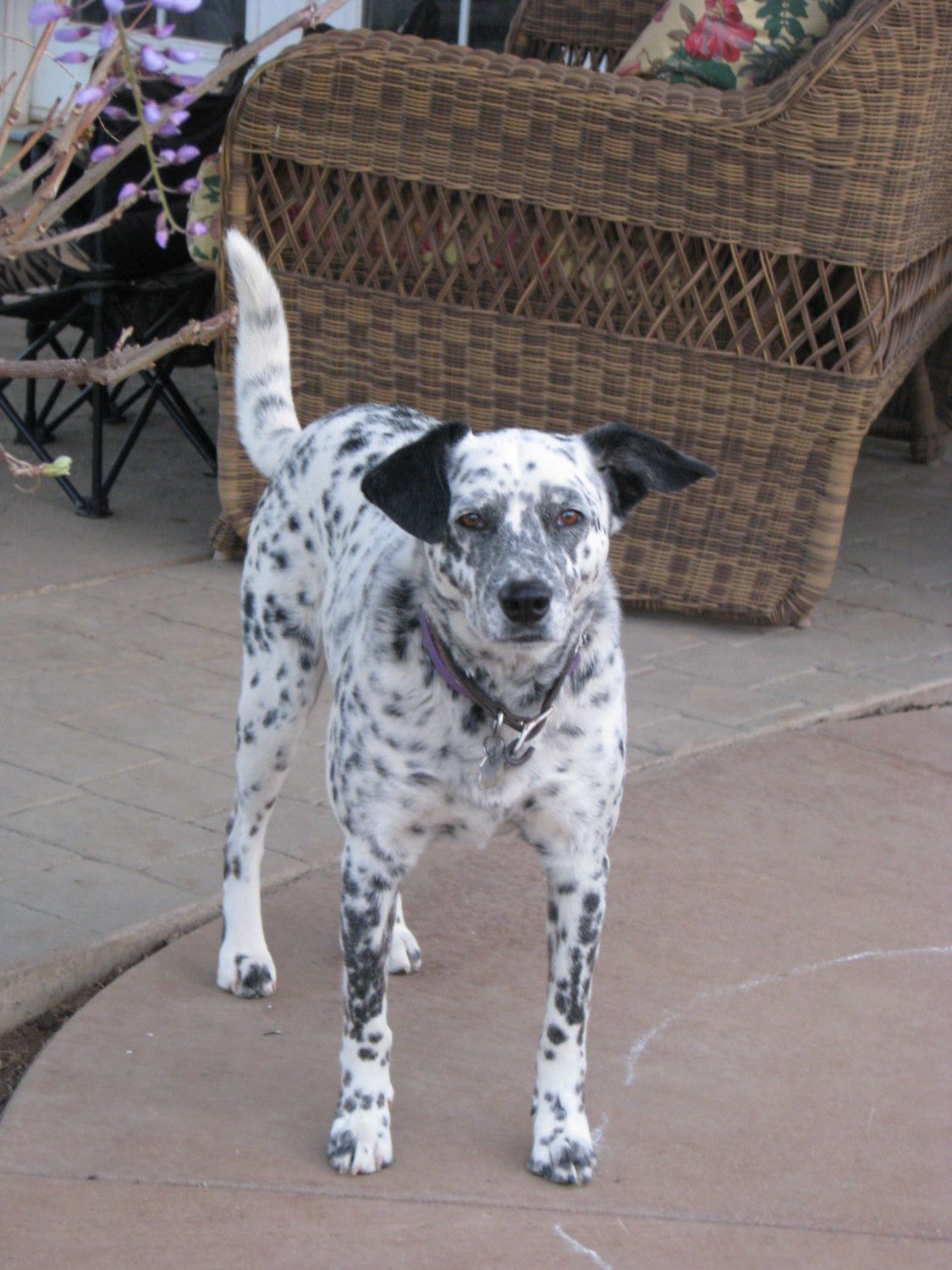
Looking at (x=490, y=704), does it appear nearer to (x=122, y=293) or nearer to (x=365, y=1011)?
(x=365, y=1011)

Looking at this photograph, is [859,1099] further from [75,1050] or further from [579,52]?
[579,52]

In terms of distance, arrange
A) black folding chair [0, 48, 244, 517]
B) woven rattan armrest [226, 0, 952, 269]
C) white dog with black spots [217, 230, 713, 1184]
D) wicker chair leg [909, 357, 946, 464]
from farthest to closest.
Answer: wicker chair leg [909, 357, 946, 464] → black folding chair [0, 48, 244, 517] → woven rattan armrest [226, 0, 952, 269] → white dog with black spots [217, 230, 713, 1184]

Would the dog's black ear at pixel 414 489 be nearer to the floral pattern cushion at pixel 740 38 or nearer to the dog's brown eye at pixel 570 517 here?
the dog's brown eye at pixel 570 517

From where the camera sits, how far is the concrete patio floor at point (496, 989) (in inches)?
102

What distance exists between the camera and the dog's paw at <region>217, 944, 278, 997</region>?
325cm

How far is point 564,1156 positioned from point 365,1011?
1.34ft

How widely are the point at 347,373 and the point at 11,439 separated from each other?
2.09 m

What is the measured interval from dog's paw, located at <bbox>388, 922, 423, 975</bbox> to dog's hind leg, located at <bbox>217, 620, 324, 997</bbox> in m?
0.25

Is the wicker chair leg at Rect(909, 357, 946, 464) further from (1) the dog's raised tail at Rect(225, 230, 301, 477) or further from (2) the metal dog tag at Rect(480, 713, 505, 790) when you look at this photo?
(2) the metal dog tag at Rect(480, 713, 505, 790)

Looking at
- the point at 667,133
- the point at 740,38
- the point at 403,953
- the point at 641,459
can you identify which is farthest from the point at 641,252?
the point at 403,953

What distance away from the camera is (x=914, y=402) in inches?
308

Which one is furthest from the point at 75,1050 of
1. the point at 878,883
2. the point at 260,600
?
the point at 878,883

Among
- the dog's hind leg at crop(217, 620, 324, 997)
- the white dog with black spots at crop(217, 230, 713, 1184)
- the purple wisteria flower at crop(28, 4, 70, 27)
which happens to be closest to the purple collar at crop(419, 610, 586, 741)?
the white dog with black spots at crop(217, 230, 713, 1184)

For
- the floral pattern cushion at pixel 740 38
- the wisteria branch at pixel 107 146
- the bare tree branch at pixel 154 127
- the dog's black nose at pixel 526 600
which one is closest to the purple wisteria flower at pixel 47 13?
the wisteria branch at pixel 107 146
